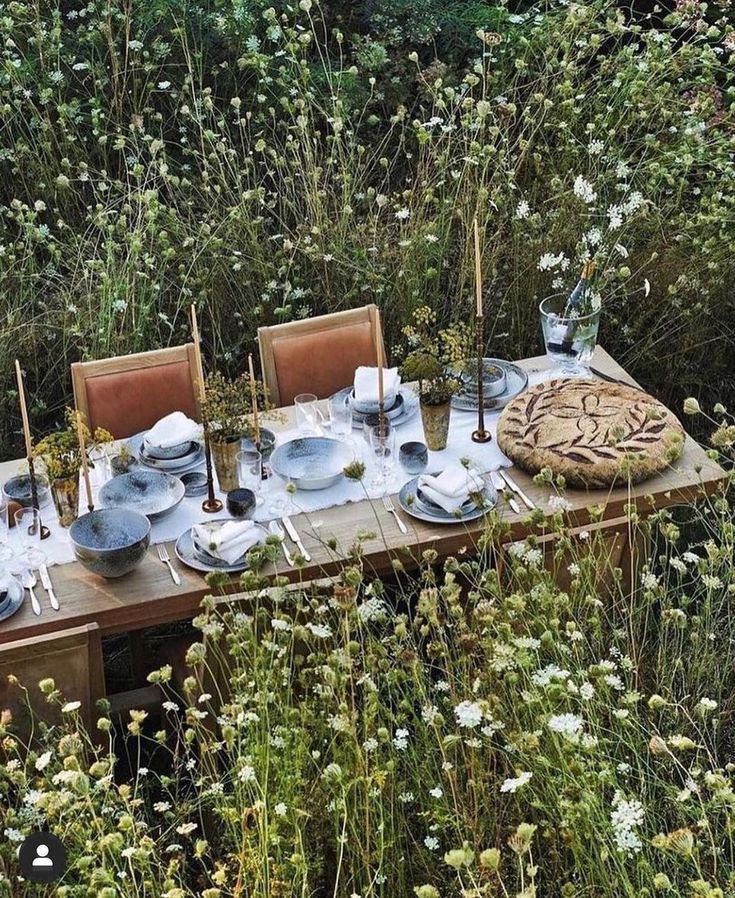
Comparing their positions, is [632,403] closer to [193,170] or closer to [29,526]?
[29,526]

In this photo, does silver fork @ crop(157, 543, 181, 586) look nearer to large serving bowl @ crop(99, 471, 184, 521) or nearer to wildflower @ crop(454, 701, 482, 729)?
large serving bowl @ crop(99, 471, 184, 521)

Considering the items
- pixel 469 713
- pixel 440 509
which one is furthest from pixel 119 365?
pixel 469 713

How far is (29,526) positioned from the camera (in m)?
3.23

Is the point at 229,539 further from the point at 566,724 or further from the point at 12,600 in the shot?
the point at 566,724

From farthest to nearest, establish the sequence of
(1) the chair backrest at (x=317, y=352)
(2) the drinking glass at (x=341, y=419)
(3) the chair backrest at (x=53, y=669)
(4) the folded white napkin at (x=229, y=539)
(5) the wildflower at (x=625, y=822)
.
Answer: (1) the chair backrest at (x=317, y=352) → (2) the drinking glass at (x=341, y=419) → (4) the folded white napkin at (x=229, y=539) → (3) the chair backrest at (x=53, y=669) → (5) the wildflower at (x=625, y=822)

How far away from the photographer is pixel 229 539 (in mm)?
3070

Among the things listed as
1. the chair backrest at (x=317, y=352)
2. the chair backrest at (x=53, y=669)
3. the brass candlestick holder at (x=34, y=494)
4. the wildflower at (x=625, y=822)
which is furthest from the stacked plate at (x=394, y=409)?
the wildflower at (x=625, y=822)

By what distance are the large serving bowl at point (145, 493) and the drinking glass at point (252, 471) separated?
178 mm

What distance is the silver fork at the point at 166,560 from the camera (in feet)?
10.1

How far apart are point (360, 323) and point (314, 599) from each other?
1.82 m

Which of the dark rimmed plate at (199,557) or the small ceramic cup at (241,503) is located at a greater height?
the small ceramic cup at (241,503)

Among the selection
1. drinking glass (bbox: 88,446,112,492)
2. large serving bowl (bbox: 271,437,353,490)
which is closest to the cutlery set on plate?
drinking glass (bbox: 88,446,112,492)

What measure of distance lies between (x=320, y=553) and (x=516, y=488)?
1.87 ft

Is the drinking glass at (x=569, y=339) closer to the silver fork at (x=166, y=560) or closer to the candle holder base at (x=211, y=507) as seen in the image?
the candle holder base at (x=211, y=507)
